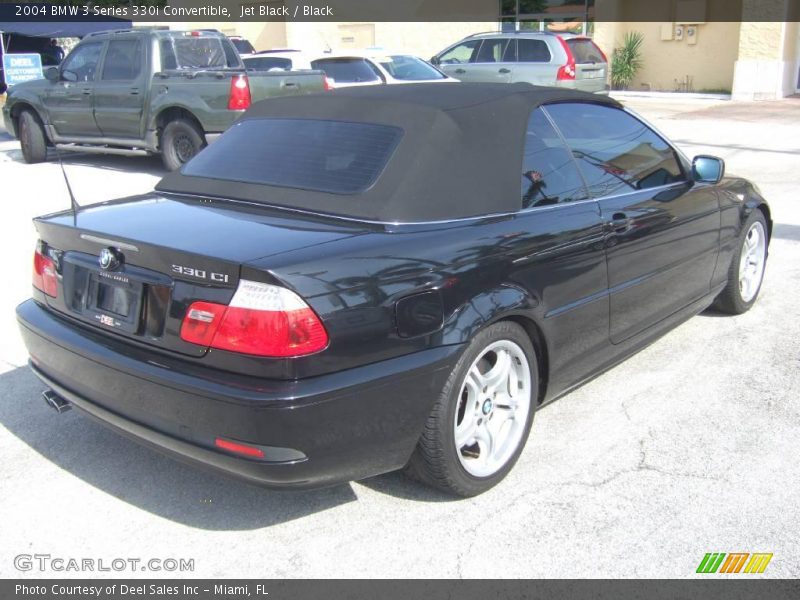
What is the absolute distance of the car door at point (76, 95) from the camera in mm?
11766

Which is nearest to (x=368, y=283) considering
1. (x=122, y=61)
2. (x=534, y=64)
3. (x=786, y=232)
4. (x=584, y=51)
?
(x=786, y=232)

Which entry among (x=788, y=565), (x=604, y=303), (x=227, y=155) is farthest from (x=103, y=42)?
(x=788, y=565)

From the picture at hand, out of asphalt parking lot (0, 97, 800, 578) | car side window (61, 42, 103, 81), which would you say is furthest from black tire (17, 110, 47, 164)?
asphalt parking lot (0, 97, 800, 578)

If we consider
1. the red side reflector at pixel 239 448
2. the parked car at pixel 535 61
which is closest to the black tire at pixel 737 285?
the red side reflector at pixel 239 448

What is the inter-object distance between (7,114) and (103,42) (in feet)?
7.55

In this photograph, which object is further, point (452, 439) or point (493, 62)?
point (493, 62)

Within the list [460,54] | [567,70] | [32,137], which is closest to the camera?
[32,137]

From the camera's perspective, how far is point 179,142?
36.0 ft

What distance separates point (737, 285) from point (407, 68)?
34.7 ft

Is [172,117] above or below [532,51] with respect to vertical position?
below

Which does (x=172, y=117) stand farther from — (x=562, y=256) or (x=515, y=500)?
(x=515, y=500)

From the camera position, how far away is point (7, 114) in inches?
504

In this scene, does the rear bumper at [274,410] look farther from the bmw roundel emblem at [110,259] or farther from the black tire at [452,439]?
the bmw roundel emblem at [110,259]

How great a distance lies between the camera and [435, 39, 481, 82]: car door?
18.4 metres
